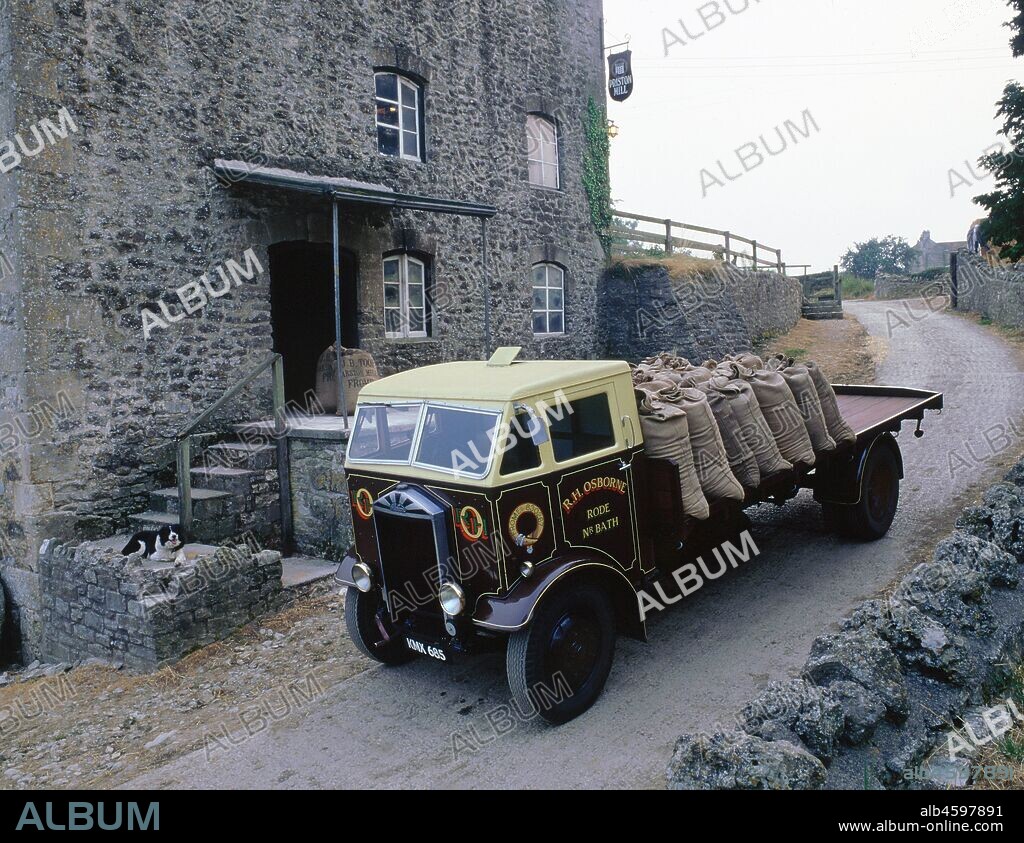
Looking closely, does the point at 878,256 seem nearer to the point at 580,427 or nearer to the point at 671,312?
the point at 671,312

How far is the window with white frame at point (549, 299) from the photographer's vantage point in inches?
605

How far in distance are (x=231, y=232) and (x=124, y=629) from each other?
5068 mm

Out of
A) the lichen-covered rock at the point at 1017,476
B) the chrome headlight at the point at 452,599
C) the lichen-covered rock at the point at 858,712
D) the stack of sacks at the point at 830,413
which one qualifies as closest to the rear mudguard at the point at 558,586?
the chrome headlight at the point at 452,599

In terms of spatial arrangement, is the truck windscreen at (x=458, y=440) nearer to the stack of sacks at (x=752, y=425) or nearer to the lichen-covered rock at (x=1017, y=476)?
the stack of sacks at (x=752, y=425)

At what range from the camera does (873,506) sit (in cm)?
829

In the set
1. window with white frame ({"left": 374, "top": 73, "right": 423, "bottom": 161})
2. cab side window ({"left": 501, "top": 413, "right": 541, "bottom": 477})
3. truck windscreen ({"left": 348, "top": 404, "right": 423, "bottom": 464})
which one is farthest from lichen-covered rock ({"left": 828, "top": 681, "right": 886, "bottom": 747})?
window with white frame ({"left": 374, "top": 73, "right": 423, "bottom": 161})

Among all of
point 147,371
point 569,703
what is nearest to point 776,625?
point 569,703

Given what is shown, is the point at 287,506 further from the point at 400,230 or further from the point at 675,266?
the point at 675,266

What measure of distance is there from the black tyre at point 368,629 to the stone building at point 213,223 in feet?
9.42

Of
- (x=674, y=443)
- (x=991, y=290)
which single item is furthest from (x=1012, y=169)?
(x=991, y=290)

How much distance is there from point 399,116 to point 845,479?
861 centimetres

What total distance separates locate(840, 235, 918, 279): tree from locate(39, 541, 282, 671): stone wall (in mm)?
62782

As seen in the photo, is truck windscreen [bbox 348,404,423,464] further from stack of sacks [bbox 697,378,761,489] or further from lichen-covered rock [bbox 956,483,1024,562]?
lichen-covered rock [bbox 956,483,1024,562]

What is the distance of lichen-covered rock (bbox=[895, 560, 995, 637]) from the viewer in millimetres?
5000
